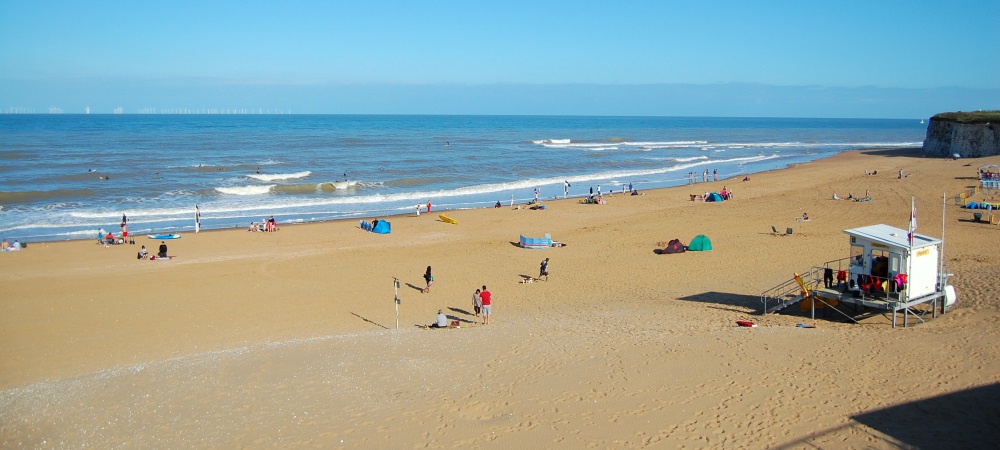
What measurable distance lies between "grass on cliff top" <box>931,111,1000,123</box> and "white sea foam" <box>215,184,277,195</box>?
53031mm

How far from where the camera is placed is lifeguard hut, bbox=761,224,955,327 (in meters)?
14.3

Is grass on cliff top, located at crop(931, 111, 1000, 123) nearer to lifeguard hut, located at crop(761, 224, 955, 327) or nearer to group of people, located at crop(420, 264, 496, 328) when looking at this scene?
lifeguard hut, located at crop(761, 224, 955, 327)

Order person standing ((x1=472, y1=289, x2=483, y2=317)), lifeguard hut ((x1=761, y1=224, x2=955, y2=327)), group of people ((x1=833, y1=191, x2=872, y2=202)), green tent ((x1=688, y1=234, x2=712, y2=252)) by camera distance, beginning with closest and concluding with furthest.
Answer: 1. lifeguard hut ((x1=761, y1=224, x2=955, y2=327))
2. person standing ((x1=472, y1=289, x2=483, y2=317))
3. green tent ((x1=688, y1=234, x2=712, y2=252))
4. group of people ((x1=833, y1=191, x2=872, y2=202))

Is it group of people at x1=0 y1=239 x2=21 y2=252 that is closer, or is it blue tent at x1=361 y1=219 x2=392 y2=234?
group of people at x1=0 y1=239 x2=21 y2=252

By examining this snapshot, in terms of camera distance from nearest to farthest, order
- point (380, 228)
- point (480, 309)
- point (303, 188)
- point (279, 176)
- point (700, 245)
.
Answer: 1. point (480, 309)
2. point (700, 245)
3. point (380, 228)
4. point (303, 188)
5. point (279, 176)

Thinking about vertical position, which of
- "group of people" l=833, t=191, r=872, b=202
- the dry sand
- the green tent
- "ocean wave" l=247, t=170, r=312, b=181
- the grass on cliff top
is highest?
the grass on cliff top

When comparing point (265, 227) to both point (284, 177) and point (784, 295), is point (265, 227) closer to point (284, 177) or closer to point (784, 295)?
point (784, 295)

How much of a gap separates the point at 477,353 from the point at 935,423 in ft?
22.9

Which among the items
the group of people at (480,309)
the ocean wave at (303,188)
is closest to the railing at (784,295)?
the group of people at (480,309)

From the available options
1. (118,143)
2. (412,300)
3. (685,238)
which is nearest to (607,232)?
(685,238)

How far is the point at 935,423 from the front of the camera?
9516mm

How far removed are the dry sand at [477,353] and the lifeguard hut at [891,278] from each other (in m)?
0.49

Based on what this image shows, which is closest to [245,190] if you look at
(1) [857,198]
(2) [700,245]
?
(2) [700,245]

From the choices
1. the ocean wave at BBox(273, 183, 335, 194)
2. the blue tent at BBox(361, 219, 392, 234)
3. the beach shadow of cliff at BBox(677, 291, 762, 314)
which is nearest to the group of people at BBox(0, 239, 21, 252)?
the blue tent at BBox(361, 219, 392, 234)
